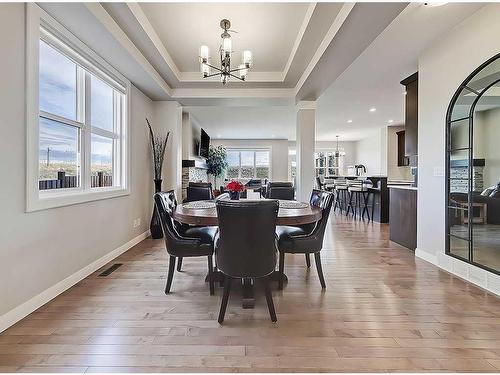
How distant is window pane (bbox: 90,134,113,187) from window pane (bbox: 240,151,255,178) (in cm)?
805

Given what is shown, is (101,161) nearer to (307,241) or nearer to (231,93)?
(231,93)

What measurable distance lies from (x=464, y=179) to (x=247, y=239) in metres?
2.55

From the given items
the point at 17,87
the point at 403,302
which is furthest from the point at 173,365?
the point at 17,87

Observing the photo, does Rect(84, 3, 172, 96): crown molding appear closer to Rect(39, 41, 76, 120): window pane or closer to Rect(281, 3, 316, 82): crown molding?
Rect(39, 41, 76, 120): window pane

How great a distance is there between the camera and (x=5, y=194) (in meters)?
1.85

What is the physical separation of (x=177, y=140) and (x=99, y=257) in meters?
2.53

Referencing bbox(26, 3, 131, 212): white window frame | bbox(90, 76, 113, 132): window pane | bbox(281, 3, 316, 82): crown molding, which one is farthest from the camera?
bbox(90, 76, 113, 132): window pane

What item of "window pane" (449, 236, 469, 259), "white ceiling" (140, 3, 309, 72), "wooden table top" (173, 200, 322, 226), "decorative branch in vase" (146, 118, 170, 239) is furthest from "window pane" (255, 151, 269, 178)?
"wooden table top" (173, 200, 322, 226)

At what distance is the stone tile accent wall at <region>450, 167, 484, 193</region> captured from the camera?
270cm

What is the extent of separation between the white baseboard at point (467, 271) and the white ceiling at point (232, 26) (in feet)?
10.1

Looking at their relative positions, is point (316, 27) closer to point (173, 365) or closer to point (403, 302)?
point (403, 302)

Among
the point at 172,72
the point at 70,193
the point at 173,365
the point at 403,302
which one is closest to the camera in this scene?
the point at 173,365

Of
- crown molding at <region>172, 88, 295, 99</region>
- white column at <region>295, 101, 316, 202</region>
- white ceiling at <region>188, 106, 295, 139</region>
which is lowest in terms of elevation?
white column at <region>295, 101, 316, 202</region>

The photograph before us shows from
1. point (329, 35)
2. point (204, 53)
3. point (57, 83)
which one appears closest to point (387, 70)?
point (329, 35)
